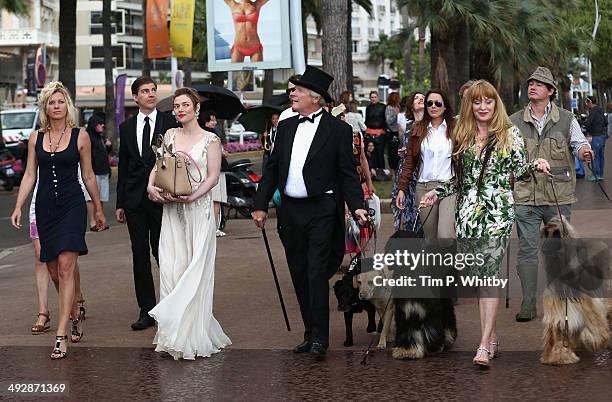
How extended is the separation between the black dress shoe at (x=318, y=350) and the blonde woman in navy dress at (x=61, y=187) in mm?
1760

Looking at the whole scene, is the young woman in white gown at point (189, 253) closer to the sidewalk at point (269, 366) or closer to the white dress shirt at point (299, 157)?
the sidewalk at point (269, 366)

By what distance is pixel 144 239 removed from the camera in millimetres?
9859

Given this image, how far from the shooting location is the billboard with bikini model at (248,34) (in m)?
18.4

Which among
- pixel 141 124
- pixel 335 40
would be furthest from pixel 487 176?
pixel 335 40

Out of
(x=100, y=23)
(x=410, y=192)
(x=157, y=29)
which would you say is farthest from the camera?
(x=100, y=23)

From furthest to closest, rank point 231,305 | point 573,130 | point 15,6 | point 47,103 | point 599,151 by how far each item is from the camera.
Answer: point 15,6 < point 599,151 < point 231,305 < point 573,130 < point 47,103

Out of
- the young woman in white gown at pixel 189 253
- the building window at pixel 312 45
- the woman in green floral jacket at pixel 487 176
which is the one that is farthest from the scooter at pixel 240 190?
the building window at pixel 312 45

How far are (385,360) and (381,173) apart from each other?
17338 mm

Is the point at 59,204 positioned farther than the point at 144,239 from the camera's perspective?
No

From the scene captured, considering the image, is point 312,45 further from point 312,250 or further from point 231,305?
point 312,250

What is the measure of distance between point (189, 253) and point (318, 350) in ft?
3.99

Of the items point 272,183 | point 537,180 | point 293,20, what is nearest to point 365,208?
point 272,183

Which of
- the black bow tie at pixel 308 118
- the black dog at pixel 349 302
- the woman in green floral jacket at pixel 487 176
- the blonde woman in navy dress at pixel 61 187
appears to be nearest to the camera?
the woman in green floral jacket at pixel 487 176

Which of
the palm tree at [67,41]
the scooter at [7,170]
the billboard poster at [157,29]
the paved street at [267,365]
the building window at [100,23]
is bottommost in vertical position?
the paved street at [267,365]
